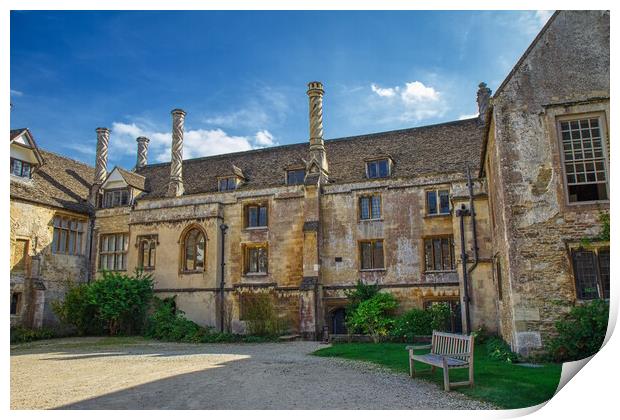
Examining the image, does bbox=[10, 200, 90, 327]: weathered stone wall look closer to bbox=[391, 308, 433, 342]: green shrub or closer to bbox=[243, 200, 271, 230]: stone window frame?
bbox=[243, 200, 271, 230]: stone window frame

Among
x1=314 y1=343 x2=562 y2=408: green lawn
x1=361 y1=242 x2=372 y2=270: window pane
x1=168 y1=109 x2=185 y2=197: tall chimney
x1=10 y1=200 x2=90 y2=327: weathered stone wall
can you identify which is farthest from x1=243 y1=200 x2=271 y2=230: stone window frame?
x1=314 y1=343 x2=562 y2=408: green lawn

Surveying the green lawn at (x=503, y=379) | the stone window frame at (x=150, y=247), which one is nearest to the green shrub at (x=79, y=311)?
the stone window frame at (x=150, y=247)

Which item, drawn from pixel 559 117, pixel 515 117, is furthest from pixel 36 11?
pixel 559 117

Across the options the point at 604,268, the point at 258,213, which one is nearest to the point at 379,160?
the point at 258,213

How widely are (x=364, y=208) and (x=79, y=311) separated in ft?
44.9

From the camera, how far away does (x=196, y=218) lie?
23.3 metres

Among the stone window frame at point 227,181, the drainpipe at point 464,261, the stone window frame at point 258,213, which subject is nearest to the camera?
the drainpipe at point 464,261

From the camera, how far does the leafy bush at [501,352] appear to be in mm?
10953

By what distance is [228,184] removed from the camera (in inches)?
973

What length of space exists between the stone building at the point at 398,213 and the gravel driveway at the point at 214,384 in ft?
13.3

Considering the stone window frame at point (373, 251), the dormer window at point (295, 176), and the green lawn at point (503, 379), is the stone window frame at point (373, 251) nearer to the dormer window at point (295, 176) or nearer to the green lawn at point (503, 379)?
the dormer window at point (295, 176)

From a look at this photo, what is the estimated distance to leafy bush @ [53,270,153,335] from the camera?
2147cm

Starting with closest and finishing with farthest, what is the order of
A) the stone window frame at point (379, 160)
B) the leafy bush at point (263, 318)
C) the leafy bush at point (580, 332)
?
1. the leafy bush at point (580, 332)
2. the leafy bush at point (263, 318)
3. the stone window frame at point (379, 160)

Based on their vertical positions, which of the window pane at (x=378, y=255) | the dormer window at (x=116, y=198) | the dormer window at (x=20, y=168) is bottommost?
the window pane at (x=378, y=255)
